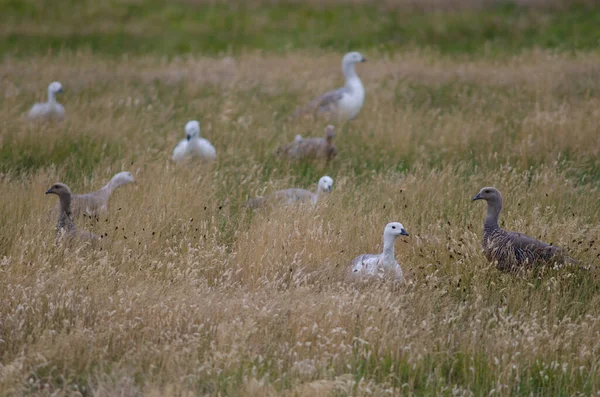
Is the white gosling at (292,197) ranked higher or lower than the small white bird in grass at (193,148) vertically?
lower

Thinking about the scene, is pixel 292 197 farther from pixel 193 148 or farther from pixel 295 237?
pixel 193 148

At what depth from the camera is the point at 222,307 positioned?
6.05m

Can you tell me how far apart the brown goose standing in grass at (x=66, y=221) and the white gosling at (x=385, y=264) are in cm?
250

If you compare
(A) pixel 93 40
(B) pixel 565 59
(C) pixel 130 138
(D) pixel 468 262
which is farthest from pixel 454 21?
(D) pixel 468 262

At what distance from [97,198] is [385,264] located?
3540 mm

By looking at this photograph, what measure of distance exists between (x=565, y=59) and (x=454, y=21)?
711 centimetres

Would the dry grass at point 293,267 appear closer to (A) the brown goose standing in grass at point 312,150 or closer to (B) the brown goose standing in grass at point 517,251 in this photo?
(B) the brown goose standing in grass at point 517,251

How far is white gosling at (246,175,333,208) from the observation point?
8.86 m

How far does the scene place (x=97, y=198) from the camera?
8.66 meters

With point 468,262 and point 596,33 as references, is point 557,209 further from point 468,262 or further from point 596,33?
point 596,33

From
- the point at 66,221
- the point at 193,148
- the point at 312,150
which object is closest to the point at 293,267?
the point at 66,221

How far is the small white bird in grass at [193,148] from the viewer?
10.6 m

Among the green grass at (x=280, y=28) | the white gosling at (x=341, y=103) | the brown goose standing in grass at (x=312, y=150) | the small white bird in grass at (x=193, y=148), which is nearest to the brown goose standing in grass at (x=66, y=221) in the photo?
the small white bird in grass at (x=193, y=148)

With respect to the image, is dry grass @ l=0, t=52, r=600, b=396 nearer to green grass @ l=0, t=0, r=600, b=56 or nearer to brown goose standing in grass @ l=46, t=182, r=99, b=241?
brown goose standing in grass @ l=46, t=182, r=99, b=241
